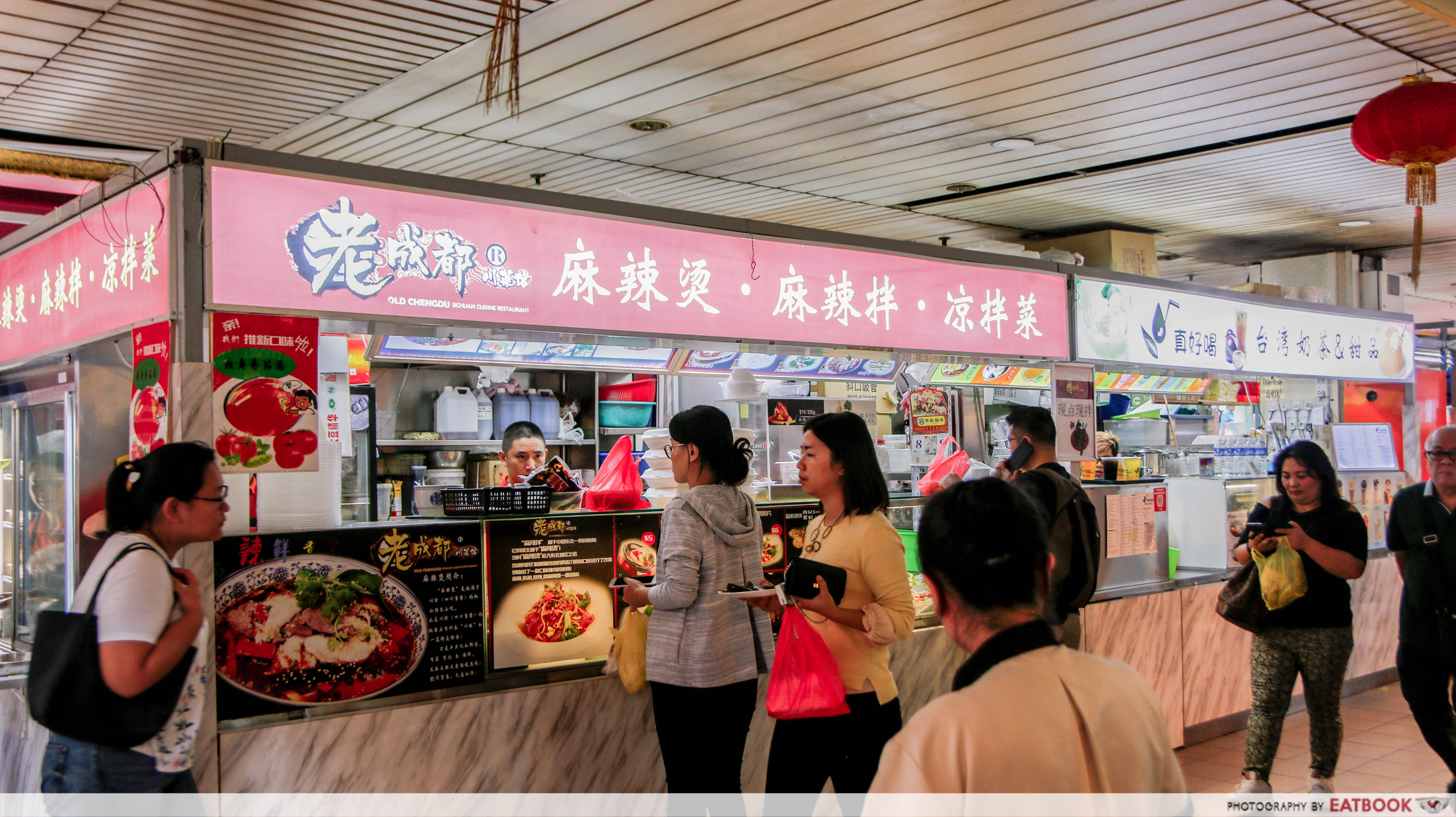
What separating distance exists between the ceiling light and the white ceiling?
0.09m

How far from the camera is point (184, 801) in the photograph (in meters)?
2.66

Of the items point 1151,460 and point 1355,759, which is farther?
point 1151,460

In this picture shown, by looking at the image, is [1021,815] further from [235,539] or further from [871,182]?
[871,182]

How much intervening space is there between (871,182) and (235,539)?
4.48 metres

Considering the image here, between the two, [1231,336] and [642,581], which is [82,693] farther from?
[1231,336]

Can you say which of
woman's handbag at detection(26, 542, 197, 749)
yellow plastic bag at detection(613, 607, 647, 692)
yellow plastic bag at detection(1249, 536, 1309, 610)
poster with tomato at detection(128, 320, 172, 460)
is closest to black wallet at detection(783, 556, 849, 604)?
yellow plastic bag at detection(613, 607, 647, 692)

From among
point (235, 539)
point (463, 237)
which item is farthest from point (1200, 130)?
point (235, 539)

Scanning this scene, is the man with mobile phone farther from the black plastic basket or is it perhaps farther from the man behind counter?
the man behind counter

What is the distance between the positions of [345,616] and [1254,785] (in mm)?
4014

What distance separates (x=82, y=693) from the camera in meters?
2.39

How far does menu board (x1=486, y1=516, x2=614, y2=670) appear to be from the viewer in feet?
12.9

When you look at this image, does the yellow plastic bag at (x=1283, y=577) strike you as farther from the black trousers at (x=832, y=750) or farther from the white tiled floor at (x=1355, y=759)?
the black trousers at (x=832, y=750)

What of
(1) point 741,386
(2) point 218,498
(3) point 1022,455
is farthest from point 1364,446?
Answer: (2) point 218,498

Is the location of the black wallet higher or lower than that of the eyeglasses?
lower
